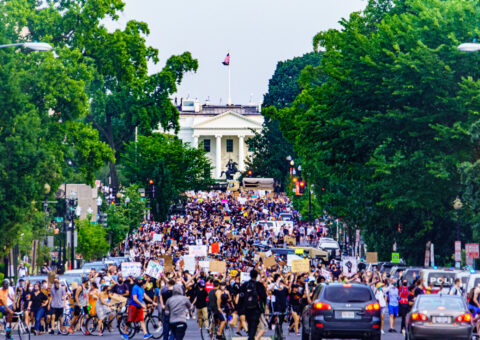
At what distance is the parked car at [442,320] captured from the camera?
874 inches

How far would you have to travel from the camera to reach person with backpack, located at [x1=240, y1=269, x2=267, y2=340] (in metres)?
21.8

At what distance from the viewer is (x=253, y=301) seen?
2178cm

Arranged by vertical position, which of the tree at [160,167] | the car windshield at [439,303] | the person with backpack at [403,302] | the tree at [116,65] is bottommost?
the person with backpack at [403,302]

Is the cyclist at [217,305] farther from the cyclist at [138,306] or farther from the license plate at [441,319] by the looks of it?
the license plate at [441,319]

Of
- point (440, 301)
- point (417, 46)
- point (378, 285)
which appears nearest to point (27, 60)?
point (417, 46)

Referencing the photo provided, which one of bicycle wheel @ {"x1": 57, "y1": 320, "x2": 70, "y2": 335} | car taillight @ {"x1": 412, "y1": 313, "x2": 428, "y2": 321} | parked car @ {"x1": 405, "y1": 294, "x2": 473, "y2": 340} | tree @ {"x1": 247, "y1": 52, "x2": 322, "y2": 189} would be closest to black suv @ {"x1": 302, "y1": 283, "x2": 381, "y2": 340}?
car taillight @ {"x1": 412, "y1": 313, "x2": 428, "y2": 321}

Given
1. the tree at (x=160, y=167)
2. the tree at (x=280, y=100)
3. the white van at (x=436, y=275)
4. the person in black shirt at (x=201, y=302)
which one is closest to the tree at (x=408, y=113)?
the white van at (x=436, y=275)

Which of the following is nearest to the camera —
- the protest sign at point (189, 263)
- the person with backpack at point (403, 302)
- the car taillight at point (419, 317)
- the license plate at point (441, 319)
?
the license plate at point (441, 319)

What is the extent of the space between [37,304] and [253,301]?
32.7ft

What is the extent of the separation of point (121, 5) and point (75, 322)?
A: 28.9 meters

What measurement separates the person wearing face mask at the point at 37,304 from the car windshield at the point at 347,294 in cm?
987

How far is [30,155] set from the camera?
38.1 m

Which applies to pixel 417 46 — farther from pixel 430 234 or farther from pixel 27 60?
pixel 27 60

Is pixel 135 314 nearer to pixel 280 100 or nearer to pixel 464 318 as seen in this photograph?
pixel 464 318
